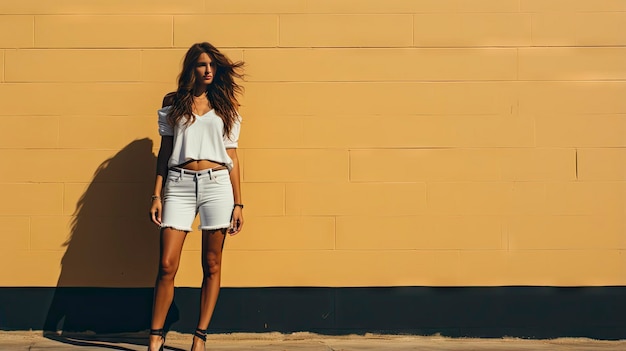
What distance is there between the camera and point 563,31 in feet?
19.9

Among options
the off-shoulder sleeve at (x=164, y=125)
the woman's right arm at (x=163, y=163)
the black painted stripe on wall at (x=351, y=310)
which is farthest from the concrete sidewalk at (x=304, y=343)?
the off-shoulder sleeve at (x=164, y=125)

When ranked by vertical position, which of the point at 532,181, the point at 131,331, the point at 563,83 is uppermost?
the point at 563,83

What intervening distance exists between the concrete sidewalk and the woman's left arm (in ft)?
2.97

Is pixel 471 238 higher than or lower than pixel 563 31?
lower

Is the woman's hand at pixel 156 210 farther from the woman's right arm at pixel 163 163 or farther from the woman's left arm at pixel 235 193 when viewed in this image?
the woman's left arm at pixel 235 193

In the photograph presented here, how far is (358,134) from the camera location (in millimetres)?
6055

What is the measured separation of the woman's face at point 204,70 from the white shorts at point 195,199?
22.9 inches

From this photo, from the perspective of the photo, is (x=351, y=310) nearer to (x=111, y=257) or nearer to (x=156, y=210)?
(x=156, y=210)

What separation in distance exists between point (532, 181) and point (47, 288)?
10.9ft

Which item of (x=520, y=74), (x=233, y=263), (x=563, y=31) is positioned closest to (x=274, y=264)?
(x=233, y=263)

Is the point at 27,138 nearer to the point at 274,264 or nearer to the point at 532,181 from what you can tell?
the point at 274,264

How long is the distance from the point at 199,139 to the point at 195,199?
35 centimetres

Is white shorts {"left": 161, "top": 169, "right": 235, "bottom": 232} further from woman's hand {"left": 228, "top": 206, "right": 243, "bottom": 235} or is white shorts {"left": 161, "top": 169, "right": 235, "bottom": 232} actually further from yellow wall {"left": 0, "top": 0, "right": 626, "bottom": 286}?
yellow wall {"left": 0, "top": 0, "right": 626, "bottom": 286}

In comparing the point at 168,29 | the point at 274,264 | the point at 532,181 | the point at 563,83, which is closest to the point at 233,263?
the point at 274,264
